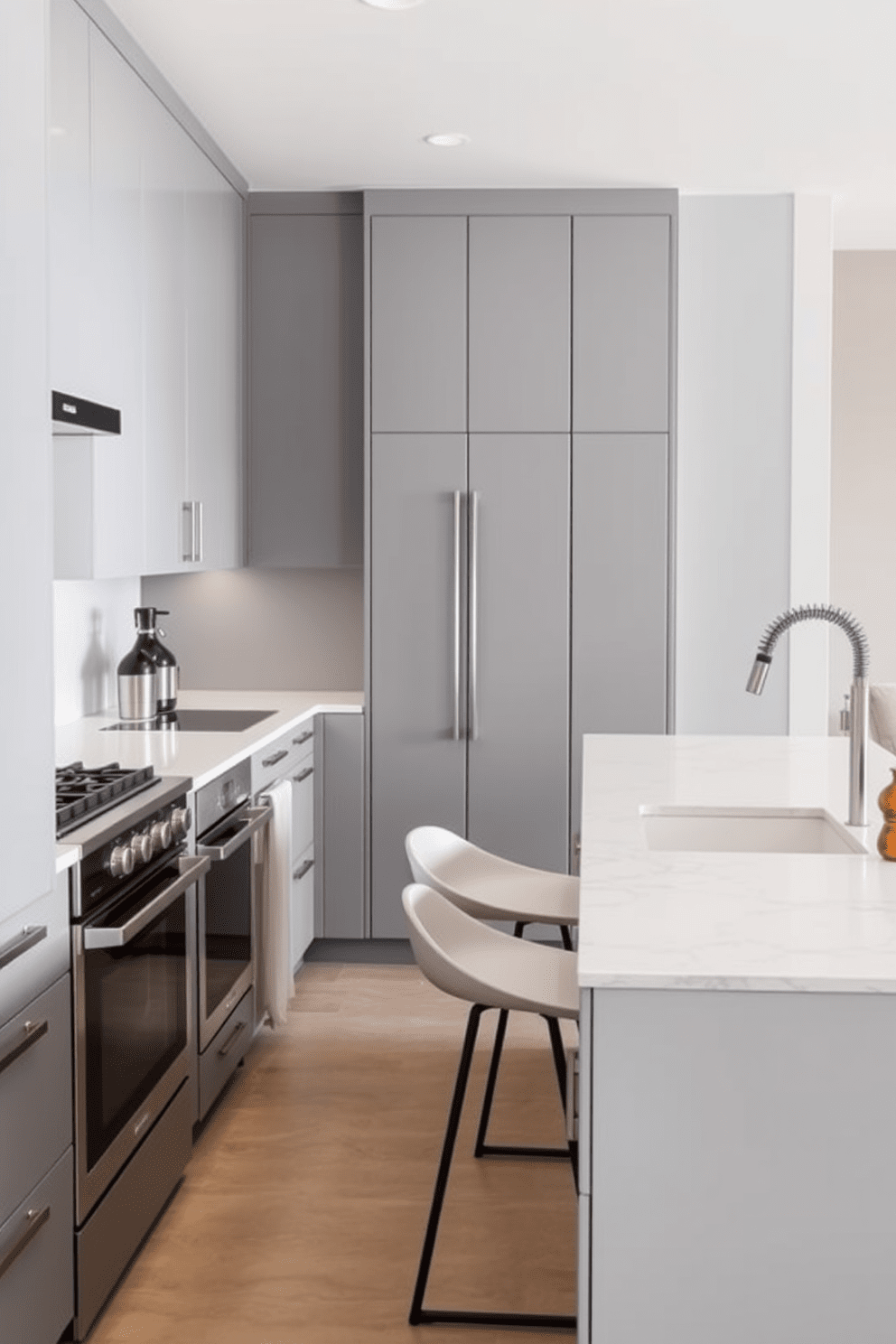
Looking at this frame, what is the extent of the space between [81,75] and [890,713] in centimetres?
317

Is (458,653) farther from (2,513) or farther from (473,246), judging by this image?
(2,513)

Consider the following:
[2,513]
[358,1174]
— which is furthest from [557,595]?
[2,513]

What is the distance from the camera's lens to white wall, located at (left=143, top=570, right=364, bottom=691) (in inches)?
216

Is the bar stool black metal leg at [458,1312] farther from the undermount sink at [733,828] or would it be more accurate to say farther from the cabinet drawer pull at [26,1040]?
the cabinet drawer pull at [26,1040]

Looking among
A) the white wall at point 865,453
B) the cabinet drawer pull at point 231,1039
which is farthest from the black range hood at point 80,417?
the white wall at point 865,453

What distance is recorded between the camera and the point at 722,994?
1688 millimetres

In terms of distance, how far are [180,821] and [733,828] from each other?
1143 mm

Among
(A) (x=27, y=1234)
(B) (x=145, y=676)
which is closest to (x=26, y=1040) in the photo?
(A) (x=27, y=1234)

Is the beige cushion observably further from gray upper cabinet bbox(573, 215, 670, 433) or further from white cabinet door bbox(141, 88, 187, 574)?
white cabinet door bbox(141, 88, 187, 574)

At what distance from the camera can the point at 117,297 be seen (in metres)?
3.55

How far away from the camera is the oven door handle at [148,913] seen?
2.50m

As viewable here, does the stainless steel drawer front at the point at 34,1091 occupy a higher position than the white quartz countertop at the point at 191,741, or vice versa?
the white quartz countertop at the point at 191,741

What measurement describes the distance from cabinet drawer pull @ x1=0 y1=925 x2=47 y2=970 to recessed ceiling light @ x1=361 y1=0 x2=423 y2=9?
2.20 m

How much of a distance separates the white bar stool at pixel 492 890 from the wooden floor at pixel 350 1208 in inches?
5.0
